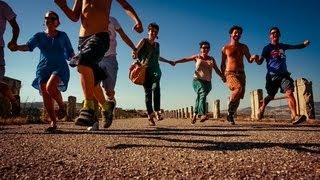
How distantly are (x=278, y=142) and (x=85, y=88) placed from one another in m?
2.30

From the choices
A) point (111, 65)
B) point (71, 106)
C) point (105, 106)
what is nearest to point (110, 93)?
point (111, 65)

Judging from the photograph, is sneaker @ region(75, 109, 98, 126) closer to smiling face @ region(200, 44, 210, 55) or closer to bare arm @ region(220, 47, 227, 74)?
bare arm @ region(220, 47, 227, 74)

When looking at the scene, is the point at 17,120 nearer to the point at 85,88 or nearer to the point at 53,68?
the point at 53,68

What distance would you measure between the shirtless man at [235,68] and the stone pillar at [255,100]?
4810 mm

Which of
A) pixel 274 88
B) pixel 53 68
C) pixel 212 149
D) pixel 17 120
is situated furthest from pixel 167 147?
pixel 17 120

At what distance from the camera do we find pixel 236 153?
3.25 meters

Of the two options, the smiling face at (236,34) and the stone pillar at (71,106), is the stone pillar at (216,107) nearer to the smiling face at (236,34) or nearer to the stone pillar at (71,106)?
the stone pillar at (71,106)

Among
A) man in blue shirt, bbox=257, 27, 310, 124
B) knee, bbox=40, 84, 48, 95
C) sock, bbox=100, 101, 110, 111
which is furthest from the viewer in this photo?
man in blue shirt, bbox=257, 27, 310, 124

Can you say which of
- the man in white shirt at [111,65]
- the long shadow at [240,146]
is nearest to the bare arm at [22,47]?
the man in white shirt at [111,65]

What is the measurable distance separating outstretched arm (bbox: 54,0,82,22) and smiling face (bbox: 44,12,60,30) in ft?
5.18

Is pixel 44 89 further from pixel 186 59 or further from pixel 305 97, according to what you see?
pixel 305 97

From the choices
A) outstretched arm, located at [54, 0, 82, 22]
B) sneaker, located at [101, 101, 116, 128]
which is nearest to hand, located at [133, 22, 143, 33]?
outstretched arm, located at [54, 0, 82, 22]

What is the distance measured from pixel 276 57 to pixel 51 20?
4.70m

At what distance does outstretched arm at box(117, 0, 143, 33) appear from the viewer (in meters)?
4.98
